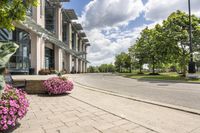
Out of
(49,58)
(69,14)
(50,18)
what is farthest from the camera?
(69,14)

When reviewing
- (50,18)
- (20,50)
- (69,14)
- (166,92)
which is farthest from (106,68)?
(166,92)

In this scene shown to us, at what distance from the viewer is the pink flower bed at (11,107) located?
4152mm

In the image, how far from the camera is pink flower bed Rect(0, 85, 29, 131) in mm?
4152

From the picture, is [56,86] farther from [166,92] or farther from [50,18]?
[50,18]

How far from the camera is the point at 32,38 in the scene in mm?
29156

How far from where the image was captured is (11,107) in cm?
434

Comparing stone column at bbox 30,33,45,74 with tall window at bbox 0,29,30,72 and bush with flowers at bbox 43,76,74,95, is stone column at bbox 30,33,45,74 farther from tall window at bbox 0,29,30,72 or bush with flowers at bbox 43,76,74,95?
bush with flowers at bbox 43,76,74,95

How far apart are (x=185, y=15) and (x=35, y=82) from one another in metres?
26.8

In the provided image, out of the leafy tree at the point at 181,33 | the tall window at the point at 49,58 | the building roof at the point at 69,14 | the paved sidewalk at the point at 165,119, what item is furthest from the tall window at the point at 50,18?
the paved sidewalk at the point at 165,119

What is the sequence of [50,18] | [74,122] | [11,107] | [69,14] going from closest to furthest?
[11,107] → [74,122] → [50,18] → [69,14]

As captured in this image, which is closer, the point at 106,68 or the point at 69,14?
the point at 69,14

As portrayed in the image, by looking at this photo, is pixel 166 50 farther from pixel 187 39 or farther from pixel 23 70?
pixel 23 70

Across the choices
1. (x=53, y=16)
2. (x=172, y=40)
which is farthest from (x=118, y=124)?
(x=53, y=16)

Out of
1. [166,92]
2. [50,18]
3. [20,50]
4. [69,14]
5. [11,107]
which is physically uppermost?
[69,14]
